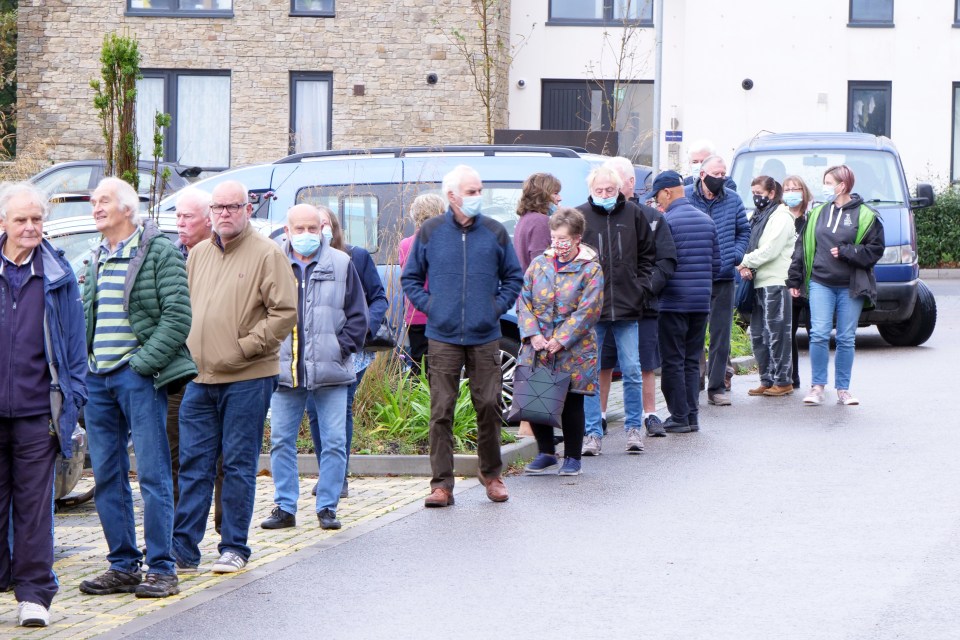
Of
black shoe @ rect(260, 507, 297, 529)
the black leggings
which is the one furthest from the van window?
black shoe @ rect(260, 507, 297, 529)

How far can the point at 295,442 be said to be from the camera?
9133 mm

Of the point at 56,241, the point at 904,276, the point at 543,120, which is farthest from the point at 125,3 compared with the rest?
the point at 56,241

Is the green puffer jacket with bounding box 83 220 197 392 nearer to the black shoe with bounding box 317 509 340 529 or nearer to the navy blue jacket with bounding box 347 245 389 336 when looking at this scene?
the black shoe with bounding box 317 509 340 529

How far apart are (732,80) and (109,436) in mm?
26992

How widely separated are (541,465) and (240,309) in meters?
3.64

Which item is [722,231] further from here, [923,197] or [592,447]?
[923,197]

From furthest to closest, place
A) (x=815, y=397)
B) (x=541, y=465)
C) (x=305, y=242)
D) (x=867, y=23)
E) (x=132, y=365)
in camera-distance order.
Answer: (x=867, y=23) < (x=815, y=397) < (x=541, y=465) < (x=305, y=242) < (x=132, y=365)

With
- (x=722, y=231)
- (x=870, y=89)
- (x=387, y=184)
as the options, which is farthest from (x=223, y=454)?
(x=870, y=89)

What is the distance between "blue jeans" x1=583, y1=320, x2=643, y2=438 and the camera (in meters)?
11.4

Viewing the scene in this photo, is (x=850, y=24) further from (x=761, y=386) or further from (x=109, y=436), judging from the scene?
(x=109, y=436)

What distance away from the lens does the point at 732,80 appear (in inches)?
1293

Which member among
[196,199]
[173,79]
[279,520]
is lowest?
[279,520]

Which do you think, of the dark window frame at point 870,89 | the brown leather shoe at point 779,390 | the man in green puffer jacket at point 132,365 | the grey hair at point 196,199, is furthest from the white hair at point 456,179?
the dark window frame at point 870,89

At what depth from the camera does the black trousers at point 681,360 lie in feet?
40.1
